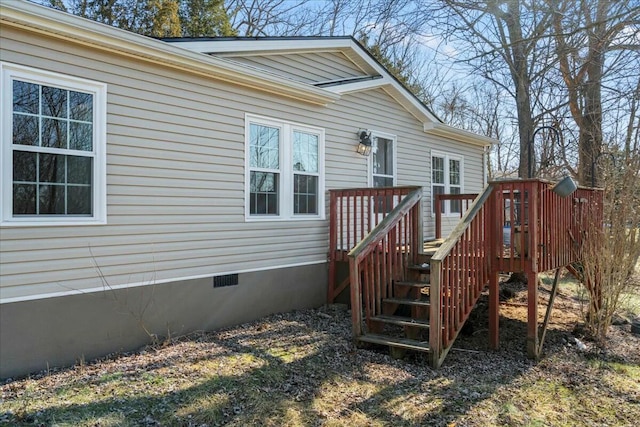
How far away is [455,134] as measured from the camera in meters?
10.5

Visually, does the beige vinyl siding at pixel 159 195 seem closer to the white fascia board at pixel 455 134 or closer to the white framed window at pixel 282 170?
the white framed window at pixel 282 170

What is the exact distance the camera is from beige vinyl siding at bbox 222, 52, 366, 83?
7.01 meters

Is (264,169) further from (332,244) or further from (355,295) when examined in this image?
(355,295)

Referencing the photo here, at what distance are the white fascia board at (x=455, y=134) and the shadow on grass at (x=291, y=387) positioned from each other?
5.22 meters

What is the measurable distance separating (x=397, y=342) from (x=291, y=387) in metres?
1.39

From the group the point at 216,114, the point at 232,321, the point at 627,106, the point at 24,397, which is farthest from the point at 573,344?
the point at 627,106

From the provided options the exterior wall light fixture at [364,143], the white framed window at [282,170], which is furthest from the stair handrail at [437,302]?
the exterior wall light fixture at [364,143]

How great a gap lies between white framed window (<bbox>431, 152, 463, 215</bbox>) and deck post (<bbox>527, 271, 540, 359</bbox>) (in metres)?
4.27

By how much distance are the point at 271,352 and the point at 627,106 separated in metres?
10.8

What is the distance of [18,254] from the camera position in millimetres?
4191

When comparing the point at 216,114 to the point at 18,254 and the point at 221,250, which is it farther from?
the point at 18,254

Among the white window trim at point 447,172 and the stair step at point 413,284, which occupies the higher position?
the white window trim at point 447,172

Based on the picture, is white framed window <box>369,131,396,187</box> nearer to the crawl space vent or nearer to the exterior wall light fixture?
the exterior wall light fixture

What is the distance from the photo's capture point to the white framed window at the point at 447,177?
10117mm
